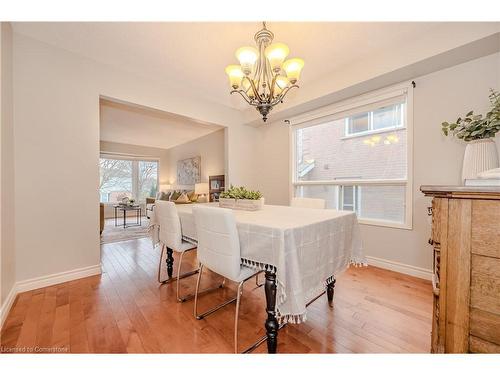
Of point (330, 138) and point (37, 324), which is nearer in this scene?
point (37, 324)

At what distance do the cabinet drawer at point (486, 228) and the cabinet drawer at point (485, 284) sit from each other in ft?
0.11

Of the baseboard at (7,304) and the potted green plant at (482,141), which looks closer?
the baseboard at (7,304)

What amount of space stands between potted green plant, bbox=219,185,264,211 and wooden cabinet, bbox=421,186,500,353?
4.26ft

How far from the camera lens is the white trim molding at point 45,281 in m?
1.73

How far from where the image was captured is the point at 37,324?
5.03 ft

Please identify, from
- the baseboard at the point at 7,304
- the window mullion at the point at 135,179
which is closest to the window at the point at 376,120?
the baseboard at the point at 7,304

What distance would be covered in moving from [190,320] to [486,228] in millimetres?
1808

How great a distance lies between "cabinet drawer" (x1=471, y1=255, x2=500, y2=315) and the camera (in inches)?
29.7

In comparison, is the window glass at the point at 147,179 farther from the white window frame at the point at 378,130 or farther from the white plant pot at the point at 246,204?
the white plant pot at the point at 246,204

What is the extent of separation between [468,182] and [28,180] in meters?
3.38

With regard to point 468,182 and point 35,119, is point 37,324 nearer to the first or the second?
point 35,119

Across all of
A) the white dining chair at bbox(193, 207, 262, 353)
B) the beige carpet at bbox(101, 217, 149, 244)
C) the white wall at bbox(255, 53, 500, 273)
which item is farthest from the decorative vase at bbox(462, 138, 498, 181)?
the beige carpet at bbox(101, 217, 149, 244)

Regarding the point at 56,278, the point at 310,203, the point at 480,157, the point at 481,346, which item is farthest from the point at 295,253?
Result: the point at 56,278
